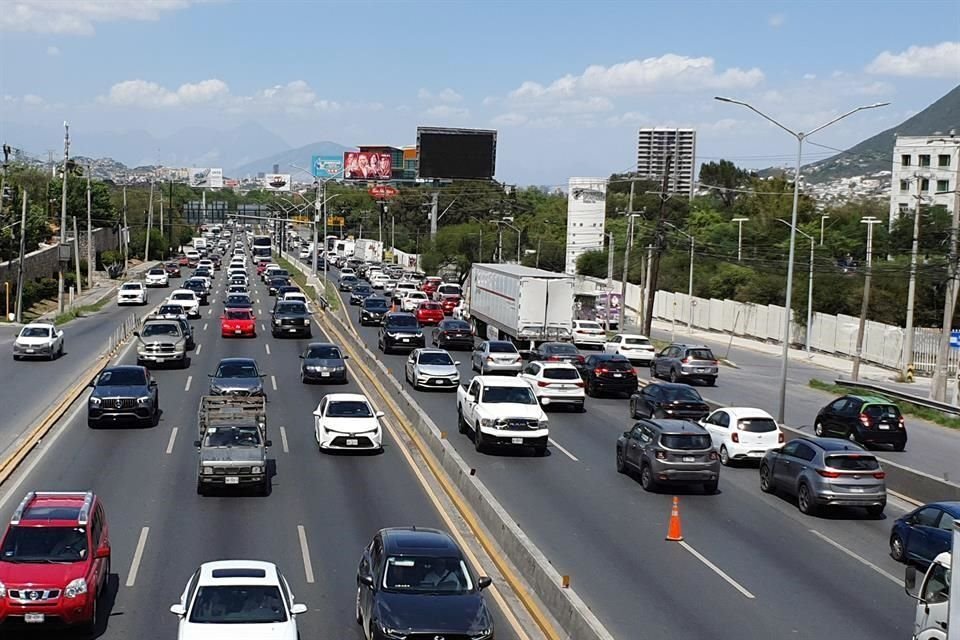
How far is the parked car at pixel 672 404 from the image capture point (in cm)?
3591

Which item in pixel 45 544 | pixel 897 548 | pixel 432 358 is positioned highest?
pixel 45 544

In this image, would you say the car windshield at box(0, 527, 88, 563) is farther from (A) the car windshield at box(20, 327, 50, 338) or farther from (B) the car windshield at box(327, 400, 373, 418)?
(A) the car windshield at box(20, 327, 50, 338)

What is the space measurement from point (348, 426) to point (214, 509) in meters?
6.60

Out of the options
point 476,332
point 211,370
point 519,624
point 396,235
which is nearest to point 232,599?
point 519,624

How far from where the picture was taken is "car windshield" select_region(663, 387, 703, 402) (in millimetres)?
36188

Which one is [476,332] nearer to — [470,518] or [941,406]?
[941,406]

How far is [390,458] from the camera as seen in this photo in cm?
3011

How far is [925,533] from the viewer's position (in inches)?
809

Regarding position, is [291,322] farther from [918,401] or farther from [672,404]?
[918,401]

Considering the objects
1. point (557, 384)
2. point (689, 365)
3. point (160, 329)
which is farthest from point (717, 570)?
point (160, 329)

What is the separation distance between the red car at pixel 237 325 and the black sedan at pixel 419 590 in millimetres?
42422

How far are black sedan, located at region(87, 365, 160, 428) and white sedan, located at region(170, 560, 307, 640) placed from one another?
18.9 meters

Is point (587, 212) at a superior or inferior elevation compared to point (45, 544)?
superior

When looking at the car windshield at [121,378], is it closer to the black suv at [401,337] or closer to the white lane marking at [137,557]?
the white lane marking at [137,557]
